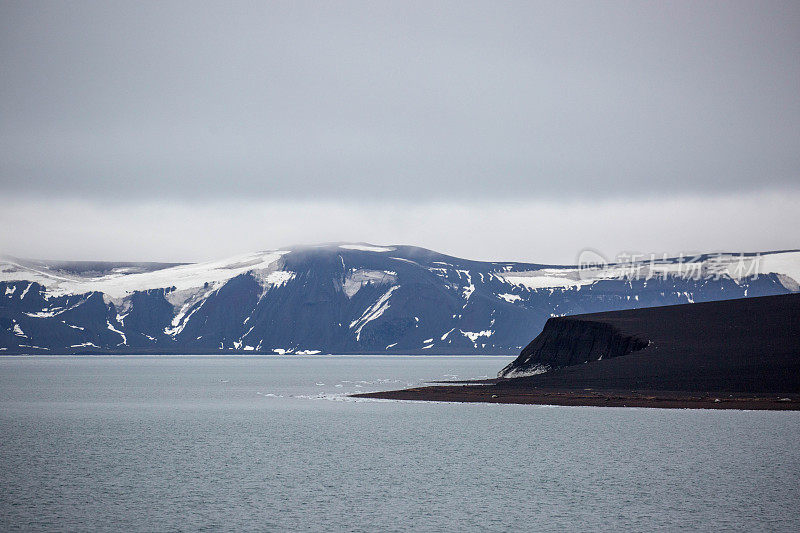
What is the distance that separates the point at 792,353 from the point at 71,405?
8580cm

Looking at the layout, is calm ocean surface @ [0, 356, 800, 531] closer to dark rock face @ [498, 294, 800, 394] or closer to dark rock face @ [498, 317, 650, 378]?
dark rock face @ [498, 294, 800, 394]

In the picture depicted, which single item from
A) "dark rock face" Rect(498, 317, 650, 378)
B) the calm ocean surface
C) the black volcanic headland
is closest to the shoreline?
the black volcanic headland

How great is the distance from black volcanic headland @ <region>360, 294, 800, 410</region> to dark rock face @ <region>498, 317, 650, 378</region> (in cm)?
19

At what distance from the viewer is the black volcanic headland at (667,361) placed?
103312 mm

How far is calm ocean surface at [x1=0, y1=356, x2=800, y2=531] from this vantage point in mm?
41625

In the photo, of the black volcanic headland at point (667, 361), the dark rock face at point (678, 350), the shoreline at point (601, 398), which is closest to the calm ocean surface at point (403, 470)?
the shoreline at point (601, 398)

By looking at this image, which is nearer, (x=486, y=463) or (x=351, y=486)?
(x=351, y=486)

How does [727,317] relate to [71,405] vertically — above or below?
above

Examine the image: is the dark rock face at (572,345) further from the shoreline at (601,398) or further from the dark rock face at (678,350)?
the shoreline at (601,398)

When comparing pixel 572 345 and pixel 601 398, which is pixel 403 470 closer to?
pixel 601 398

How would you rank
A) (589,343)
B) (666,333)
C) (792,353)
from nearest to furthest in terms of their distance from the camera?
(792,353), (666,333), (589,343)

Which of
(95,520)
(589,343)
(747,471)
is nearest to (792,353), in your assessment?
(589,343)

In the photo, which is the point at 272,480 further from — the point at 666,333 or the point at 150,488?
the point at 666,333

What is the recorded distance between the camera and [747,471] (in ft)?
179
